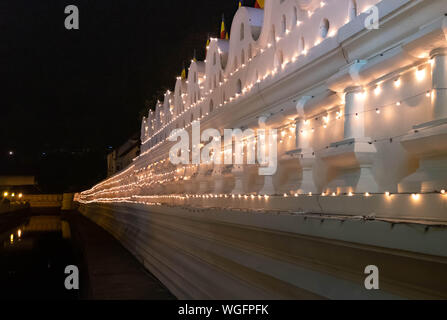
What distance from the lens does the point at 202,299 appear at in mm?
8828

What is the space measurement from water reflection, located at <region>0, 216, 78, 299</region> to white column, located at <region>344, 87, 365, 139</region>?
11.7m

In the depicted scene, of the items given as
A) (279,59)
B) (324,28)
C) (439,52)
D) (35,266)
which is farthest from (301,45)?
(35,266)

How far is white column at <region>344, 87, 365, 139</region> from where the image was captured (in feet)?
19.7

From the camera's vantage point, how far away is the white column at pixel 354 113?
6.00m

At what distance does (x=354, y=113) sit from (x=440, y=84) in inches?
62.2

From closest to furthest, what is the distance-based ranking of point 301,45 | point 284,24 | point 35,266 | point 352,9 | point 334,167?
point 334,167, point 352,9, point 301,45, point 284,24, point 35,266

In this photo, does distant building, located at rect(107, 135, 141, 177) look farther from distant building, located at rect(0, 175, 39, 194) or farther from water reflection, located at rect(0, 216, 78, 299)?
distant building, located at rect(0, 175, 39, 194)

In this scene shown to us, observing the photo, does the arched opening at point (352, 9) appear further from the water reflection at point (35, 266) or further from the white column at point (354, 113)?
the water reflection at point (35, 266)

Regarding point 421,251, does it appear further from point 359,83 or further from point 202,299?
point 202,299

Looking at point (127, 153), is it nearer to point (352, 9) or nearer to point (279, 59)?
point (279, 59)

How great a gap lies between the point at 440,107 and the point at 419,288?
1.79 metres

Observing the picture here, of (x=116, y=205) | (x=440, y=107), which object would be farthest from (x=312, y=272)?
(x=116, y=205)

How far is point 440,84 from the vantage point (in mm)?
4512

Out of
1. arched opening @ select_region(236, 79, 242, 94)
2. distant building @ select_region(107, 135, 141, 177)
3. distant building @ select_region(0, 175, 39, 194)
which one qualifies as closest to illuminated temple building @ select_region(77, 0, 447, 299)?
arched opening @ select_region(236, 79, 242, 94)
